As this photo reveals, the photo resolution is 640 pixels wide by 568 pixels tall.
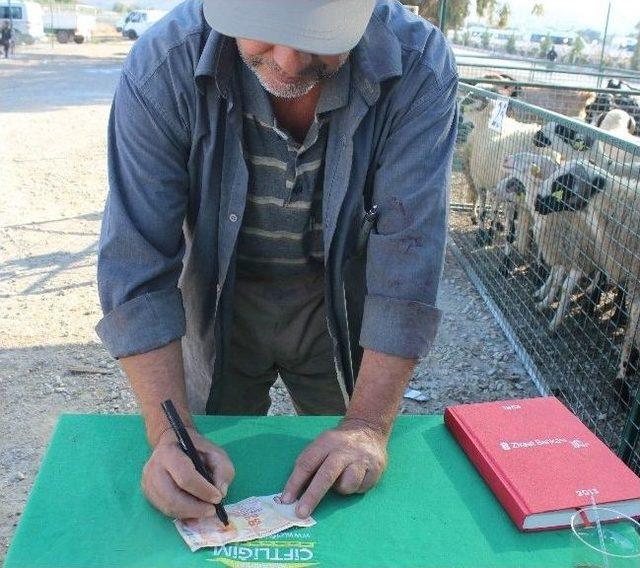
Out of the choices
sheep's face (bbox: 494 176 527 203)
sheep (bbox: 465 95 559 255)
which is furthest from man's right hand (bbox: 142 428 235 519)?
sheep's face (bbox: 494 176 527 203)

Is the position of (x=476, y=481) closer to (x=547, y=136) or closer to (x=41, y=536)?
(x=41, y=536)

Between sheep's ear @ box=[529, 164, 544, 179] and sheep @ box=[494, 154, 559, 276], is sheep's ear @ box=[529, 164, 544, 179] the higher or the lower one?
the higher one

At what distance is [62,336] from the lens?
447 cm

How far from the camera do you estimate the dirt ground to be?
361cm

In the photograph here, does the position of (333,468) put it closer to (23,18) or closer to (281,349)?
(281,349)

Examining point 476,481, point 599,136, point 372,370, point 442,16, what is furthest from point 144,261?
point 442,16

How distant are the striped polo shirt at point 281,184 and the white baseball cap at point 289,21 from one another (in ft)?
0.92

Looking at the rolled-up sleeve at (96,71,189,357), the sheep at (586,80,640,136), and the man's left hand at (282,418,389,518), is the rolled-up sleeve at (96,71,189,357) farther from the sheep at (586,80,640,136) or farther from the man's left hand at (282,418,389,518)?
the sheep at (586,80,640,136)

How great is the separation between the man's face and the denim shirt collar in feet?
0.21

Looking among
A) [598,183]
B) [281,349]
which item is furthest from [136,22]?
[281,349]

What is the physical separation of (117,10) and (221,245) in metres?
72.2

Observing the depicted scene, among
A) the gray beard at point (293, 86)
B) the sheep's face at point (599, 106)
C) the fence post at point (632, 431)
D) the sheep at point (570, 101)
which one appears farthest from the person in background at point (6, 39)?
the gray beard at point (293, 86)

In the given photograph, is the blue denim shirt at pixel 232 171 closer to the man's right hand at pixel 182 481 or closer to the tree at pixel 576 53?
the man's right hand at pixel 182 481

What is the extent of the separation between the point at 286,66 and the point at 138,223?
0.49 metres
